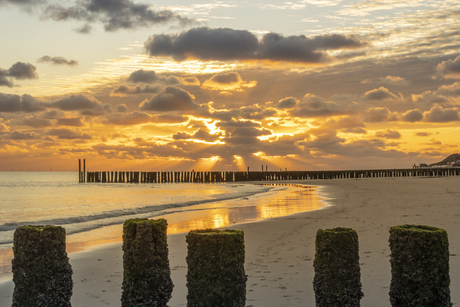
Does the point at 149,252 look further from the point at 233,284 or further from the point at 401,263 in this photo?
the point at 401,263

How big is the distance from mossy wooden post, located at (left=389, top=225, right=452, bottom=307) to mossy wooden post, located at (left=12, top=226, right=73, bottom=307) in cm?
382

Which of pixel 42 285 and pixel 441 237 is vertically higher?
pixel 441 237

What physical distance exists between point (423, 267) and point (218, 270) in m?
2.12

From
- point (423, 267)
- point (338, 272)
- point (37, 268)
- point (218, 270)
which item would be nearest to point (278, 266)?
point (338, 272)

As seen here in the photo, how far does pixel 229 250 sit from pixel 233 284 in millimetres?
364

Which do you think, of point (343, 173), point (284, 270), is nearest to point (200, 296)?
point (284, 270)

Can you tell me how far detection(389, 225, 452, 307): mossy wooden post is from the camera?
4027mm

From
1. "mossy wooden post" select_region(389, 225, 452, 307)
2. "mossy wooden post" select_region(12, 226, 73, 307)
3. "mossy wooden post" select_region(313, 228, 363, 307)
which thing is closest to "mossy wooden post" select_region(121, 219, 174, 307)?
"mossy wooden post" select_region(12, 226, 73, 307)

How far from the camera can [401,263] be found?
4.16 metres

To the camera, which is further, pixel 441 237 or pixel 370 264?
pixel 370 264

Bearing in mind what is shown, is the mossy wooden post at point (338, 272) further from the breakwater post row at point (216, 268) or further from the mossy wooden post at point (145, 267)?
the mossy wooden post at point (145, 267)

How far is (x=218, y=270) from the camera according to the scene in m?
4.16

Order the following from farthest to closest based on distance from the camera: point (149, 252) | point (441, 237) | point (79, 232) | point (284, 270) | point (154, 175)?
point (154, 175) < point (79, 232) < point (284, 270) < point (149, 252) < point (441, 237)

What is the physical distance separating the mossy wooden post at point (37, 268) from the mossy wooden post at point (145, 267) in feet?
2.63
